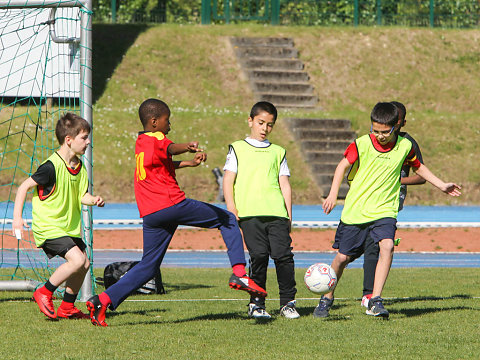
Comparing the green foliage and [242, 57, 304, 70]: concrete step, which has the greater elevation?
the green foliage

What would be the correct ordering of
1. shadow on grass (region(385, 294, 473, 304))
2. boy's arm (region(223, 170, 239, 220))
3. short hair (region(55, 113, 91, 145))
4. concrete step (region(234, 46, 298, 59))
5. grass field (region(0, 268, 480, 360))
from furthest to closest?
concrete step (region(234, 46, 298, 59))
shadow on grass (region(385, 294, 473, 304))
boy's arm (region(223, 170, 239, 220))
short hair (region(55, 113, 91, 145))
grass field (region(0, 268, 480, 360))

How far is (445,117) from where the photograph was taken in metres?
29.8

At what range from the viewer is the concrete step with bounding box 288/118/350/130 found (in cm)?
2808

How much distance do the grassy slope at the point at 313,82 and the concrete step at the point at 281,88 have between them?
0.55 m

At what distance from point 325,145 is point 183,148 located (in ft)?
69.4

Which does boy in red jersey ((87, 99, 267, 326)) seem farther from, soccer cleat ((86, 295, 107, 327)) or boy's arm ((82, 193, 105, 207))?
boy's arm ((82, 193, 105, 207))

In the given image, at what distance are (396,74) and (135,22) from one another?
11.9m

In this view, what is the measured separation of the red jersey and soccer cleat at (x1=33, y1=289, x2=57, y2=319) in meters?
1.14

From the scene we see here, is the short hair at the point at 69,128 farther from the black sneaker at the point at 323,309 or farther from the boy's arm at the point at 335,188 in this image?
the black sneaker at the point at 323,309

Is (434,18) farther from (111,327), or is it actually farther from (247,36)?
(111,327)

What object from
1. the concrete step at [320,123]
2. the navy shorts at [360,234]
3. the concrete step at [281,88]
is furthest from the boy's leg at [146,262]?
the concrete step at [281,88]

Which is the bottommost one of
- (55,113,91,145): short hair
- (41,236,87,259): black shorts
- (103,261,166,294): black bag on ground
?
(103,261,166,294): black bag on ground

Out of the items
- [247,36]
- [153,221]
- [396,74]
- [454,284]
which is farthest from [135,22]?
[153,221]

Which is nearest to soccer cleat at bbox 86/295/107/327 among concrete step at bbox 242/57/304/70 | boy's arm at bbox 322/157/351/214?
boy's arm at bbox 322/157/351/214
